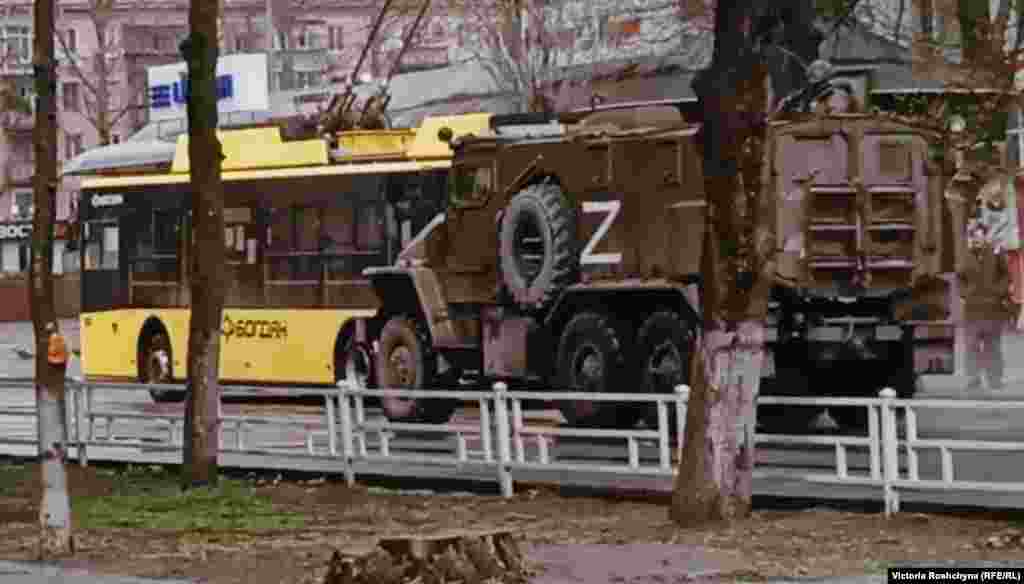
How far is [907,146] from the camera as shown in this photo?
2536cm

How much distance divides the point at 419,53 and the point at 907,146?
60253mm

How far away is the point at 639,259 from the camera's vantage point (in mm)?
26594

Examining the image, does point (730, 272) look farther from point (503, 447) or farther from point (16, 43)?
point (16, 43)

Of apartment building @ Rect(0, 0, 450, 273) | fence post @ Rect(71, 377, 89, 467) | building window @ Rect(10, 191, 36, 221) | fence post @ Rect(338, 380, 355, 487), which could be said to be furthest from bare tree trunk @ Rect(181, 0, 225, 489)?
building window @ Rect(10, 191, 36, 221)

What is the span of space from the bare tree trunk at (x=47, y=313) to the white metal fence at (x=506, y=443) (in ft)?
14.3

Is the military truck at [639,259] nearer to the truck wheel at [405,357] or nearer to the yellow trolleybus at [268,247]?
the truck wheel at [405,357]

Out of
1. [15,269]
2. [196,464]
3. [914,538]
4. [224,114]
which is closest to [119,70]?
[15,269]

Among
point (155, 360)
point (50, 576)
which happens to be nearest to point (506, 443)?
point (50, 576)

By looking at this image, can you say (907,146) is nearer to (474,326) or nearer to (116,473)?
(474,326)

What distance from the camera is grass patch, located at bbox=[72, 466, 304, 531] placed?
18.9 metres

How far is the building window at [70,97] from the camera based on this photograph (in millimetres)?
86000

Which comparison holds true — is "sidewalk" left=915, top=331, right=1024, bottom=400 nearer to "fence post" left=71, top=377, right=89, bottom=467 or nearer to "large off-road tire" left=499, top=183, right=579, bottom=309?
"large off-road tire" left=499, top=183, right=579, bottom=309

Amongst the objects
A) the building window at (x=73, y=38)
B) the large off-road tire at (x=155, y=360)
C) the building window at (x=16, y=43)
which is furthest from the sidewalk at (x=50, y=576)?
the building window at (x=73, y=38)

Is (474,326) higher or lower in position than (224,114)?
lower
